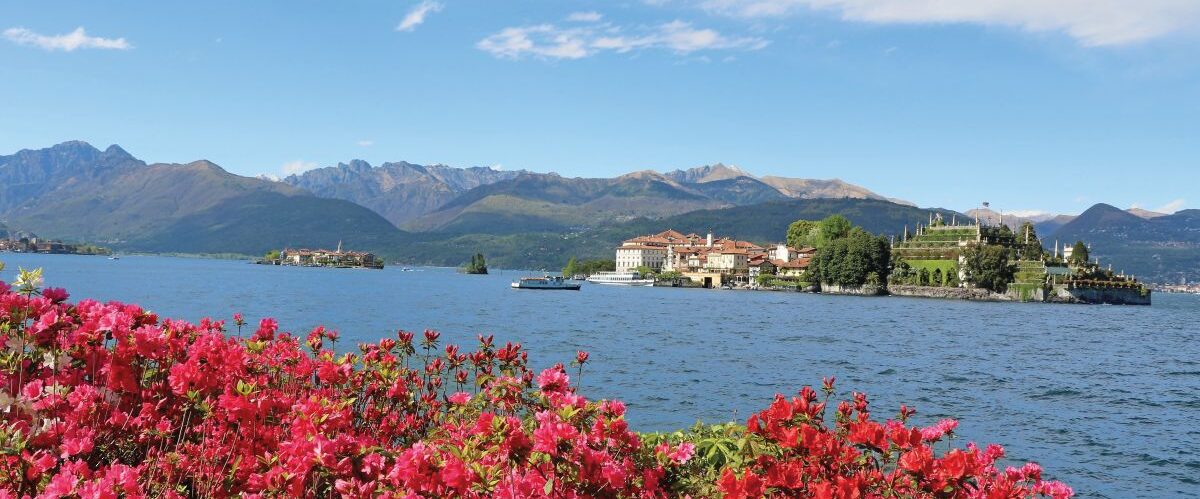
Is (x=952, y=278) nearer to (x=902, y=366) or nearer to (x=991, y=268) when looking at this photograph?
(x=991, y=268)

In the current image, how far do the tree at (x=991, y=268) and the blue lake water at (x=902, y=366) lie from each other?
228 feet

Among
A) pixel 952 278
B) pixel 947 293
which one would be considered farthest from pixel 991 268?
pixel 952 278

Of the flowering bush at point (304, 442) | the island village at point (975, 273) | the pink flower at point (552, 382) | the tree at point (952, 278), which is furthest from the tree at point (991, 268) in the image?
the pink flower at point (552, 382)

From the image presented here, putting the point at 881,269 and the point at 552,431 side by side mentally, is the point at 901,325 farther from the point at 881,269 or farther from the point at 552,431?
the point at 881,269

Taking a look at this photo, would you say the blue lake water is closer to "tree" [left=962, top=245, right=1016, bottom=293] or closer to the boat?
the boat

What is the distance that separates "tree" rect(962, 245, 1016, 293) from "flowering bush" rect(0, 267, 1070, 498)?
16549 cm

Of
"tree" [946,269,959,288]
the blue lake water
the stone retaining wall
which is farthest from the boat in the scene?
"tree" [946,269,959,288]

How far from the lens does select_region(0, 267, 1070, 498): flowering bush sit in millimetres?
4746

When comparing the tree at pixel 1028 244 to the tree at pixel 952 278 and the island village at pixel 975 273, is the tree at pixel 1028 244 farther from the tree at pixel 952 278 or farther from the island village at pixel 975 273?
the tree at pixel 952 278

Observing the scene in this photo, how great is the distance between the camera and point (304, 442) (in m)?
4.81

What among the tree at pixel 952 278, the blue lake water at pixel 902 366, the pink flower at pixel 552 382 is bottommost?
the blue lake water at pixel 902 366

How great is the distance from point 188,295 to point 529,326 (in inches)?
1966

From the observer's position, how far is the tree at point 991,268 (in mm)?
157000

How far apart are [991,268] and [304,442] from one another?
17089cm
